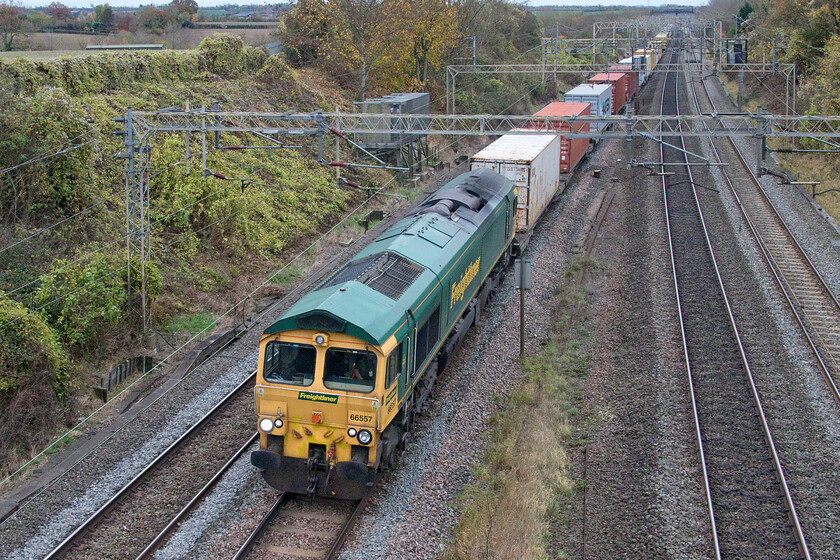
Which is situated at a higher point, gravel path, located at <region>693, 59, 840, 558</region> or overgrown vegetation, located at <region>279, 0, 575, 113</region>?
overgrown vegetation, located at <region>279, 0, 575, 113</region>

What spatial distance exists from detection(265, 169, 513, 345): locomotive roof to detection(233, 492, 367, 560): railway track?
2695mm

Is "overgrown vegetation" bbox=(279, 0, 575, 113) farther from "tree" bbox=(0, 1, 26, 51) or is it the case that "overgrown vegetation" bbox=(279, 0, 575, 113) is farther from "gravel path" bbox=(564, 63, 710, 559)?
"gravel path" bbox=(564, 63, 710, 559)

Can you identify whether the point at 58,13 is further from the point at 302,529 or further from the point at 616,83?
the point at 302,529

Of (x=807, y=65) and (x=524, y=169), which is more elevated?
(x=807, y=65)

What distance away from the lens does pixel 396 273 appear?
13094mm

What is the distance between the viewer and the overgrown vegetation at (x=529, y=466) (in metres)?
11.0

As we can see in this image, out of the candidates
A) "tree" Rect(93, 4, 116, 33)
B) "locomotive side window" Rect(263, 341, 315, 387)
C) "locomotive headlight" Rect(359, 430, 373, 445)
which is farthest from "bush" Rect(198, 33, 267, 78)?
"locomotive headlight" Rect(359, 430, 373, 445)

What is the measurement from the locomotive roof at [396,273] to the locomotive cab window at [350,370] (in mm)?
354

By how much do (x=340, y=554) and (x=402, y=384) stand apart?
8.89 ft

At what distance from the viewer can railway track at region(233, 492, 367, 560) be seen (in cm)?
1058

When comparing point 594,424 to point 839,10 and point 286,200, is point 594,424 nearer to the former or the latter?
point 286,200

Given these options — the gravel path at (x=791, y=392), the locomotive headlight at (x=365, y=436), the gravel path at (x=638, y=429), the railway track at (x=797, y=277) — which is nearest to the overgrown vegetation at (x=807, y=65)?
the railway track at (x=797, y=277)

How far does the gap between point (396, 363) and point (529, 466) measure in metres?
3.21

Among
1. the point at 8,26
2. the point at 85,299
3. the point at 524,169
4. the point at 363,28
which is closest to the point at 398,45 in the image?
the point at 363,28
